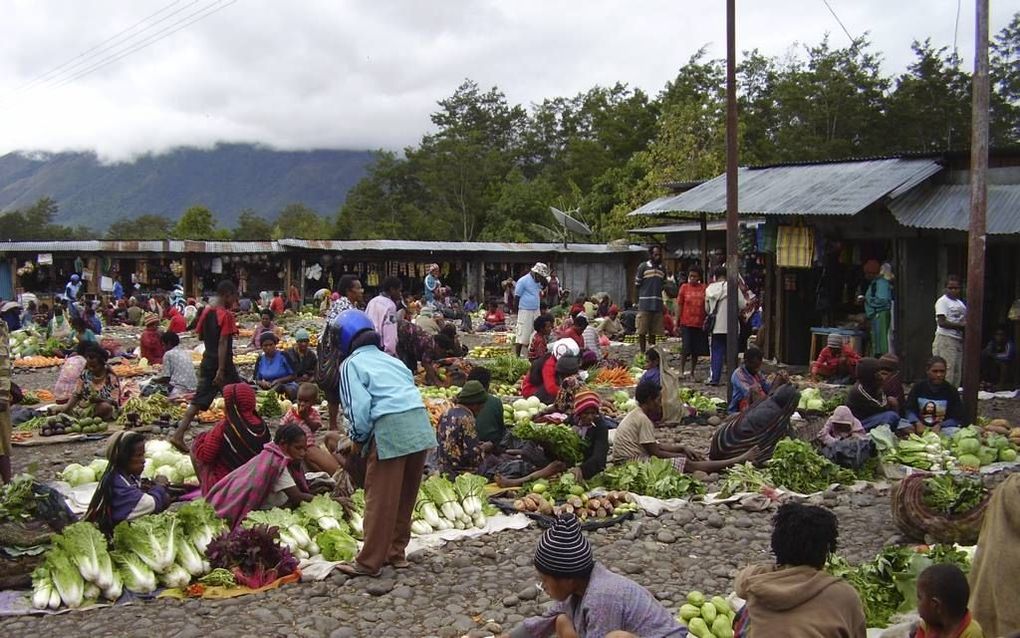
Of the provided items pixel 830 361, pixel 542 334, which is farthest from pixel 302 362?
pixel 830 361

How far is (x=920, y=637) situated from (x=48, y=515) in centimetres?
474

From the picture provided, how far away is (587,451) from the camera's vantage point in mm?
7281

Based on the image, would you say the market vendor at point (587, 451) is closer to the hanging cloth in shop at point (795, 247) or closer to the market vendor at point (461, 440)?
the market vendor at point (461, 440)

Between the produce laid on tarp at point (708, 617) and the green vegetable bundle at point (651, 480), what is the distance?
2.49 meters

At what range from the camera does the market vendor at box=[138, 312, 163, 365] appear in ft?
46.0

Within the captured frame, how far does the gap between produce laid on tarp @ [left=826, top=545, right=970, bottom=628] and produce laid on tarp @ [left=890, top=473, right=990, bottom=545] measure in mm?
1014

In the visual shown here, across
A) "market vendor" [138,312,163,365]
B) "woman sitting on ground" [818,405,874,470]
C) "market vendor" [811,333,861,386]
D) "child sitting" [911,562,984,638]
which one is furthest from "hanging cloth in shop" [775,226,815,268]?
"child sitting" [911,562,984,638]

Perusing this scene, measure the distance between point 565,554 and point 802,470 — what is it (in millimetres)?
4518

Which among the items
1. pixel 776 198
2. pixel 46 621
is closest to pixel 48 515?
pixel 46 621

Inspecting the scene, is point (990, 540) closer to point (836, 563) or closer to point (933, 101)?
point (836, 563)

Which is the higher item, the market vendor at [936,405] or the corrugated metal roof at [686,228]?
the corrugated metal roof at [686,228]

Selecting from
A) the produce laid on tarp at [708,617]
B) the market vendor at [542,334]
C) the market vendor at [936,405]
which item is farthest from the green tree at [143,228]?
the produce laid on tarp at [708,617]

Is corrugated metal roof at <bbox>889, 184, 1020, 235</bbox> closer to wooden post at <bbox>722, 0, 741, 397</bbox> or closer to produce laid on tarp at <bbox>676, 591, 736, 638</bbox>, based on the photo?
wooden post at <bbox>722, 0, 741, 397</bbox>

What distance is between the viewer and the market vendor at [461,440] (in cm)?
732
